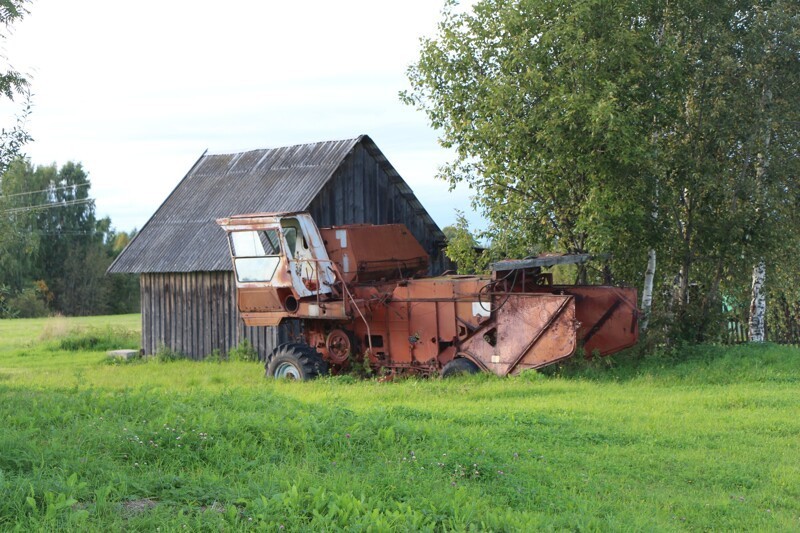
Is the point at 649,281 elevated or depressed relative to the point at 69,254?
depressed

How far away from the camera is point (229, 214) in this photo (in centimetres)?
2467

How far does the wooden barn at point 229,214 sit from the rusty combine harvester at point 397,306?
3593mm

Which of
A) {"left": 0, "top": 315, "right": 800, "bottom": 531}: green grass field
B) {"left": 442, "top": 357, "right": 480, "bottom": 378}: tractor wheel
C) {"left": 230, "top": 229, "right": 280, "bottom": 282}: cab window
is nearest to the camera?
{"left": 0, "top": 315, "right": 800, "bottom": 531}: green grass field

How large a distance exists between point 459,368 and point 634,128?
20.1 feet

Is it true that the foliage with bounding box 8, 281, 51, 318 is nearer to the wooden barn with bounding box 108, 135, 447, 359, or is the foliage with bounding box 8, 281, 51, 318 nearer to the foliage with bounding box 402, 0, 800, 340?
the wooden barn with bounding box 108, 135, 447, 359

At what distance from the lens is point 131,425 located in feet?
28.3

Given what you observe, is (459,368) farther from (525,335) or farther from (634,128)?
(634,128)

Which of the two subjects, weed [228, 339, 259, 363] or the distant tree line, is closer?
weed [228, 339, 259, 363]

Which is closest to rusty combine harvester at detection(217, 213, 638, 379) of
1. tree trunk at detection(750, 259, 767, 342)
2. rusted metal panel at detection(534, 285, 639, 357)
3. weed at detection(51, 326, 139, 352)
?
rusted metal panel at detection(534, 285, 639, 357)

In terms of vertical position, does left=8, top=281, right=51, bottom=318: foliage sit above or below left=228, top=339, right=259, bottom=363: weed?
above

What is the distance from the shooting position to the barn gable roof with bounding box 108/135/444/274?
23.5 m

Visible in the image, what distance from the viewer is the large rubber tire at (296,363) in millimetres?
17453

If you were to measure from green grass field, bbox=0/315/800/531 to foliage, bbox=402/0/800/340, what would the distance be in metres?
5.90

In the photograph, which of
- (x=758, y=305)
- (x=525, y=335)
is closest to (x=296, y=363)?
(x=525, y=335)
